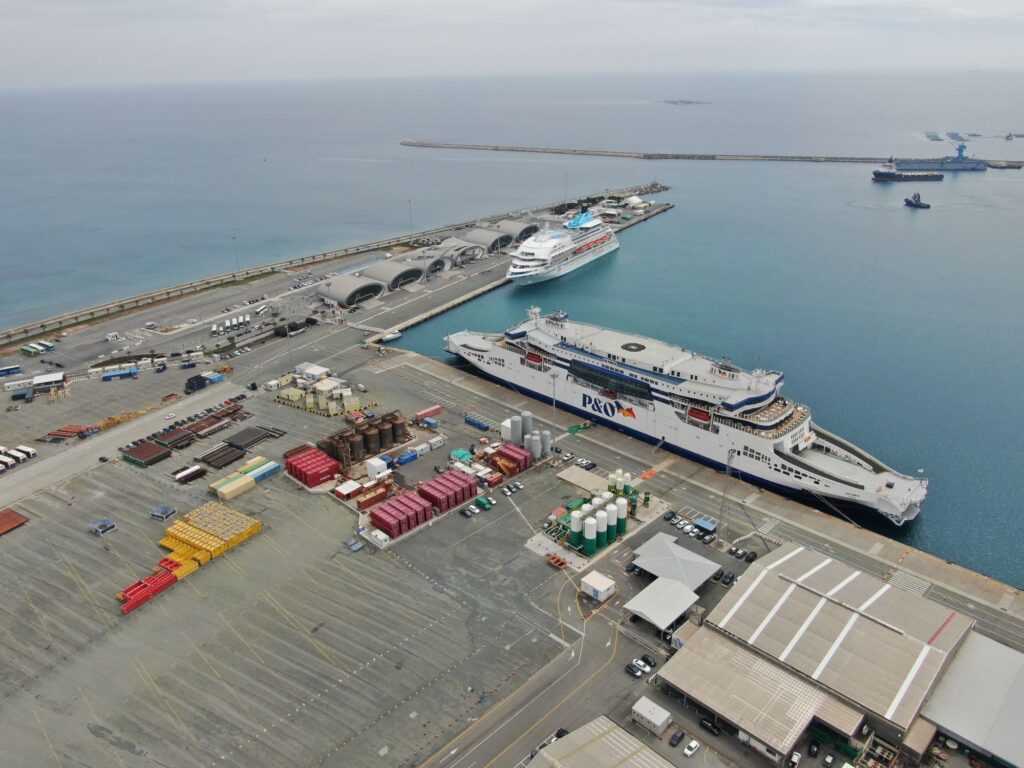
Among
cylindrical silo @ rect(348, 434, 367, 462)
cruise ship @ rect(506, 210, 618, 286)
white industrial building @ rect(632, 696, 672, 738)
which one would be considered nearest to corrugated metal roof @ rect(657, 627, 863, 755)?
white industrial building @ rect(632, 696, 672, 738)

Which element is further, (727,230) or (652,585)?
(727,230)

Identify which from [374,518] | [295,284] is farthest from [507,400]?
[295,284]

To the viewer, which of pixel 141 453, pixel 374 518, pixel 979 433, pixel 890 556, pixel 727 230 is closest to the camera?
pixel 890 556

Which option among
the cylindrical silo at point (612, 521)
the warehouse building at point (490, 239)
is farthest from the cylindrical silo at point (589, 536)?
the warehouse building at point (490, 239)

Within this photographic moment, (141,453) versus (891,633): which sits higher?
(891,633)

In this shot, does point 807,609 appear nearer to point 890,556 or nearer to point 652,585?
point 652,585

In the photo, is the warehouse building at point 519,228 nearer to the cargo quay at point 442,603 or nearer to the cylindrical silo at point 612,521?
the cargo quay at point 442,603
